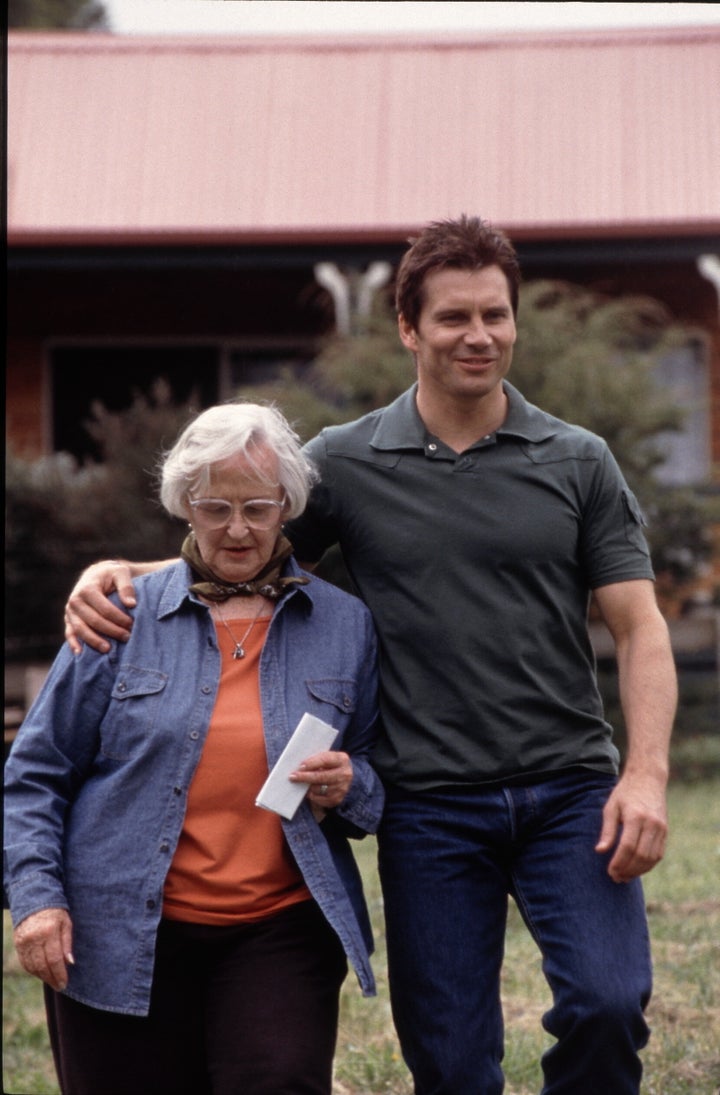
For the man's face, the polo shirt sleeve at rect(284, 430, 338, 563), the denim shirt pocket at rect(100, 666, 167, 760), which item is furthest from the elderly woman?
the man's face

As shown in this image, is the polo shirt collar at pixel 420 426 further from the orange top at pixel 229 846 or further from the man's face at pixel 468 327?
the orange top at pixel 229 846

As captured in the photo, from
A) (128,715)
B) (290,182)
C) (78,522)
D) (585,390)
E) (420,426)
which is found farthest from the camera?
(290,182)

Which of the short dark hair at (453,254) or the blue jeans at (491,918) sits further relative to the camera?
the short dark hair at (453,254)

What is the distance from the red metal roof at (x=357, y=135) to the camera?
1199 centimetres

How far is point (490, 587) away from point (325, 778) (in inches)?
21.7

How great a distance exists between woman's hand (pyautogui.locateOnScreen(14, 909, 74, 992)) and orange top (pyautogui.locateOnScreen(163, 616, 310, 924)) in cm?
21

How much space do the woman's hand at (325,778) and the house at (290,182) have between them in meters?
9.14

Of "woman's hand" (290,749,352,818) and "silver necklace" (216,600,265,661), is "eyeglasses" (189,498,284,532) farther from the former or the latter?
"woman's hand" (290,749,352,818)

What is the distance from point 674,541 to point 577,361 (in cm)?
146

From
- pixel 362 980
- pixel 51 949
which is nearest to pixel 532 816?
A: pixel 362 980

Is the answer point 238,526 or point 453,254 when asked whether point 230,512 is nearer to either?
point 238,526

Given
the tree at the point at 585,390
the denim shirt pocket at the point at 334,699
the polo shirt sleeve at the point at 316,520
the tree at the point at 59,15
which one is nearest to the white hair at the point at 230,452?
the polo shirt sleeve at the point at 316,520

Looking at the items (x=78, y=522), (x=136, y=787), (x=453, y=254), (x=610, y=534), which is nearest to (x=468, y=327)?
(x=453, y=254)

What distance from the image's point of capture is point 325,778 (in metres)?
2.95
